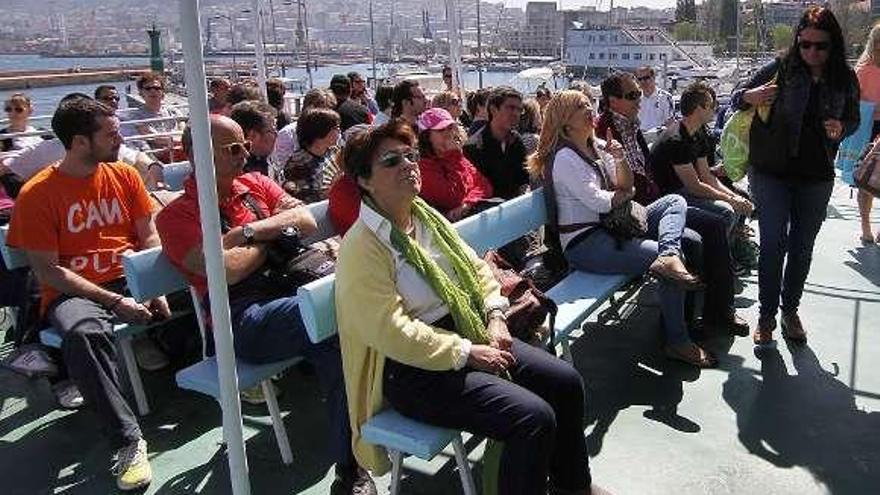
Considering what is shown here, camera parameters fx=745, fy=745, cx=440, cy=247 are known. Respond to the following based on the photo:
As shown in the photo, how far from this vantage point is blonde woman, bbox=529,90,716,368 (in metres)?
4.09

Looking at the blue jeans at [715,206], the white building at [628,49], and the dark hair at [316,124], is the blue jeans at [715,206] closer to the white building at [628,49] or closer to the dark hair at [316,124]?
the dark hair at [316,124]

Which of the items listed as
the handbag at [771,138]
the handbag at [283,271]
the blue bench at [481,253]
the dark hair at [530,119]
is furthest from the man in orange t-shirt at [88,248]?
the dark hair at [530,119]

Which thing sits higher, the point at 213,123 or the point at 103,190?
the point at 213,123

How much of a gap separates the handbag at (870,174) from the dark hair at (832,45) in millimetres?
419

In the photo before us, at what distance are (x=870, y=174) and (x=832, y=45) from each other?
71 centimetres

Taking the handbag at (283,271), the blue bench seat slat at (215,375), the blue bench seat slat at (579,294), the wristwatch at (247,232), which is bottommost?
the blue bench seat slat at (215,375)

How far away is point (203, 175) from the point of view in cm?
182

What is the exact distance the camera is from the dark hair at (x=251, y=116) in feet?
14.3

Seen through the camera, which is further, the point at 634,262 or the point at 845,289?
the point at 845,289

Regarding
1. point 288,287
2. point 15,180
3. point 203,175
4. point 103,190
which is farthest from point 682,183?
point 15,180

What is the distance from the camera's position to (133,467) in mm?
3066

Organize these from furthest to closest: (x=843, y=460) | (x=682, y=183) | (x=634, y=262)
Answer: (x=682, y=183) → (x=634, y=262) → (x=843, y=460)

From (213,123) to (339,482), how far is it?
61.5 inches

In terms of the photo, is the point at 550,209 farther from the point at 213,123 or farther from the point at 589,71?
the point at 589,71
